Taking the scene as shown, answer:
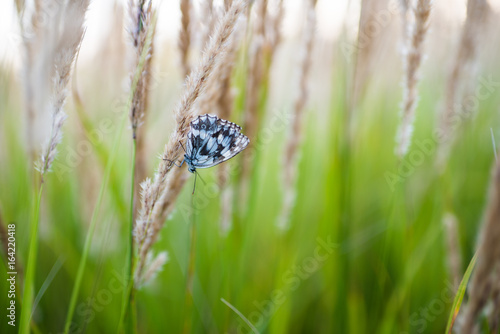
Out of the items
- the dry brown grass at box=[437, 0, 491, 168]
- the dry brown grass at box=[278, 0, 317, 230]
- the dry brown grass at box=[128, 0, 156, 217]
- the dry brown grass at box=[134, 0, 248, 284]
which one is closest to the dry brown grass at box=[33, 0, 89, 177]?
the dry brown grass at box=[128, 0, 156, 217]

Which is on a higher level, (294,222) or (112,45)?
(112,45)

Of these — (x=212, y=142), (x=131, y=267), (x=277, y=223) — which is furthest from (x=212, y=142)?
(x=277, y=223)

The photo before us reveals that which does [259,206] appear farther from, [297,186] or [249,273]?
[249,273]

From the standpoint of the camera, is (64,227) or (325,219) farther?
(64,227)

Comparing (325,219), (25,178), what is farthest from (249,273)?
(25,178)

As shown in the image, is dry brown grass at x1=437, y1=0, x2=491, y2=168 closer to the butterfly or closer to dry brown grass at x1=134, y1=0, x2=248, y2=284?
the butterfly

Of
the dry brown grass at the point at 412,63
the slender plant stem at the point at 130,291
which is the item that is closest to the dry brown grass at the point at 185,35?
the slender plant stem at the point at 130,291
